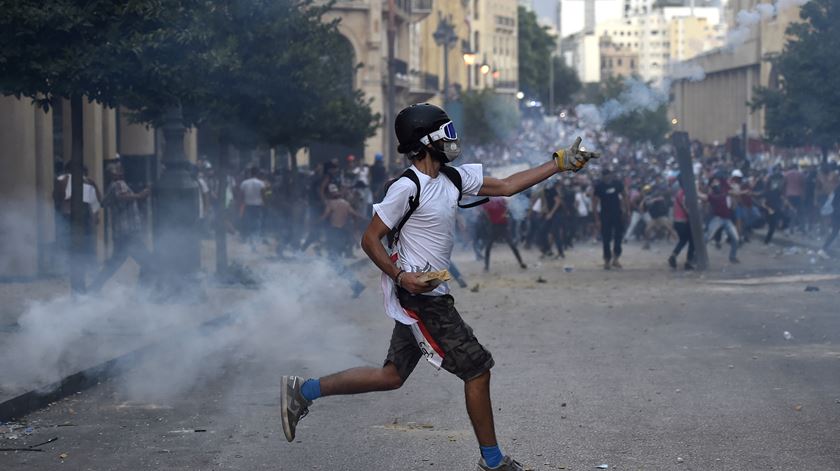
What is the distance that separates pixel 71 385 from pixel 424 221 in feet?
12.8

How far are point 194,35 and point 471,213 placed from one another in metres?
16.9

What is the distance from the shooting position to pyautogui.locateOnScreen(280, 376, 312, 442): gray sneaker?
623 cm

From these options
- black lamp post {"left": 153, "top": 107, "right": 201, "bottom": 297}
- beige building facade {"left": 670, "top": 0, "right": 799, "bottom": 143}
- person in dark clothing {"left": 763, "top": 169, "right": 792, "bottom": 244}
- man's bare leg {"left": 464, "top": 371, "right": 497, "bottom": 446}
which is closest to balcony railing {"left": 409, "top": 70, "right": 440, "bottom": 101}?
beige building facade {"left": 670, "top": 0, "right": 799, "bottom": 143}

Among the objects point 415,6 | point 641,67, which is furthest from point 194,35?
point 641,67

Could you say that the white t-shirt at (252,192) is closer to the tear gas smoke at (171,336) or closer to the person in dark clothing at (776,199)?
the tear gas smoke at (171,336)

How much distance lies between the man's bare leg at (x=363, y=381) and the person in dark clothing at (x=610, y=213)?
1540cm

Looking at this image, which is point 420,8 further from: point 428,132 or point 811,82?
point 428,132

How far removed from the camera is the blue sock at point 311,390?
6.25 metres

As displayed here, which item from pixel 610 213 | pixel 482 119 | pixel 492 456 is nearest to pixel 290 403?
pixel 492 456

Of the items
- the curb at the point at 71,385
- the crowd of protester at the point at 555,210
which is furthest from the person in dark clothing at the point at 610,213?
Answer: the curb at the point at 71,385

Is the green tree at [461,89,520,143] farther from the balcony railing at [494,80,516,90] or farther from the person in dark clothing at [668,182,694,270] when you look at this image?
the balcony railing at [494,80,516,90]

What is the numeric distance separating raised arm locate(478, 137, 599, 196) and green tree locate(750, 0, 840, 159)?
17.7 m

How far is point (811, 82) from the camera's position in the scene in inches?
945

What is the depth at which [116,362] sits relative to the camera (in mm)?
9648
